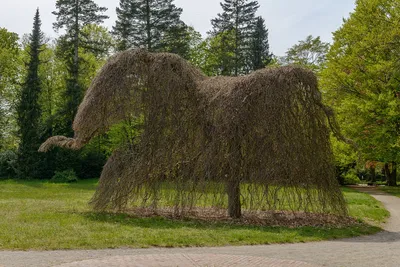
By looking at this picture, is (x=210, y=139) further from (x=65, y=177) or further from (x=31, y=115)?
(x=31, y=115)

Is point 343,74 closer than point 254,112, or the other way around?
point 254,112

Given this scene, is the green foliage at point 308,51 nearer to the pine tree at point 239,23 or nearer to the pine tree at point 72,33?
the pine tree at point 239,23

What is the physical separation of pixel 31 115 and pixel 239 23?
21.4m

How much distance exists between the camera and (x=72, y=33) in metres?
33.6

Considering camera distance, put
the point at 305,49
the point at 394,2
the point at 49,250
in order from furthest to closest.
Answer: the point at 305,49, the point at 394,2, the point at 49,250

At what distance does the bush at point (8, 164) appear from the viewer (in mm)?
31484

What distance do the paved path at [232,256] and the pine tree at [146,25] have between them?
26.7 meters

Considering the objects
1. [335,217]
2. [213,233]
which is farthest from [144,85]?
[335,217]

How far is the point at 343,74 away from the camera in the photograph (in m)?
24.5

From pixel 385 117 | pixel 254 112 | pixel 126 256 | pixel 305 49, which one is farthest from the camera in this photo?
pixel 305 49

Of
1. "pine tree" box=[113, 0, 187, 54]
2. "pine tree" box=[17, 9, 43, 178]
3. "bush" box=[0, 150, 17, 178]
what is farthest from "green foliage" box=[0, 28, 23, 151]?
"pine tree" box=[113, 0, 187, 54]

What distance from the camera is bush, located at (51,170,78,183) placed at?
2966 cm

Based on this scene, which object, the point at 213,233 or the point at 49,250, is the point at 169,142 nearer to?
the point at 213,233

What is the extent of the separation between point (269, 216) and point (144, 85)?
5525mm
